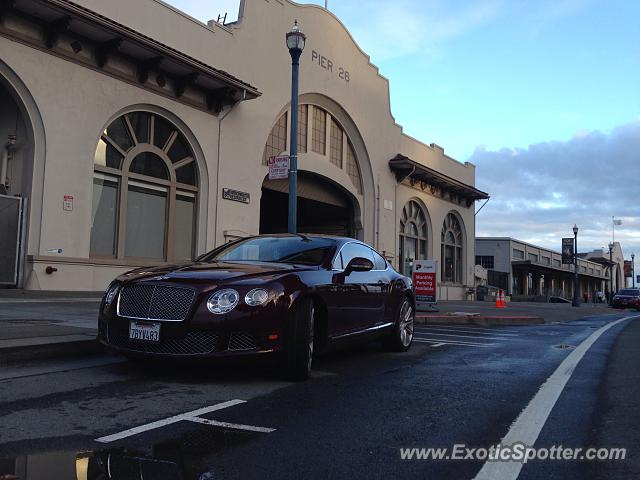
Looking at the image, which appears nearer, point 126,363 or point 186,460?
point 186,460

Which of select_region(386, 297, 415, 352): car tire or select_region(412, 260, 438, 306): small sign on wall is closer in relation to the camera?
select_region(386, 297, 415, 352): car tire

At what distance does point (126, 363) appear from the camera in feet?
21.2

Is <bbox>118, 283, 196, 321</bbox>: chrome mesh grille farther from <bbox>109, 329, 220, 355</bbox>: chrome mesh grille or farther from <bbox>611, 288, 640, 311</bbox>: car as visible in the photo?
<bbox>611, 288, 640, 311</bbox>: car

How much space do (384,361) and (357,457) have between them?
13.2 ft

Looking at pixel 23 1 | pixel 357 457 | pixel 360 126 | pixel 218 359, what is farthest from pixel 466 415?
pixel 360 126

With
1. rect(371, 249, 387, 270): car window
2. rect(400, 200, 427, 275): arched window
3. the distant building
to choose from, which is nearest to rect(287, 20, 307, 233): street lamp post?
rect(371, 249, 387, 270): car window

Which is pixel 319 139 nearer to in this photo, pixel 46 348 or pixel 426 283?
pixel 426 283

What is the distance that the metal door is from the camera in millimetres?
12898

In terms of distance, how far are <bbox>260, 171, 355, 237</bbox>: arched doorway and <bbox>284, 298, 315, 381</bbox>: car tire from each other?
1610 cm

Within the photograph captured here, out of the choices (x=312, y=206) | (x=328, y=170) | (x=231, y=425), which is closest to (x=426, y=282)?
(x=328, y=170)

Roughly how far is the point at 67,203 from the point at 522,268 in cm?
5624

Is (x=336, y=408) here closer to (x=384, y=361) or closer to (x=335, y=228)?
(x=384, y=361)

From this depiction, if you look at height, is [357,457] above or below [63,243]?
below

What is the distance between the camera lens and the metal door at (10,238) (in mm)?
12898
